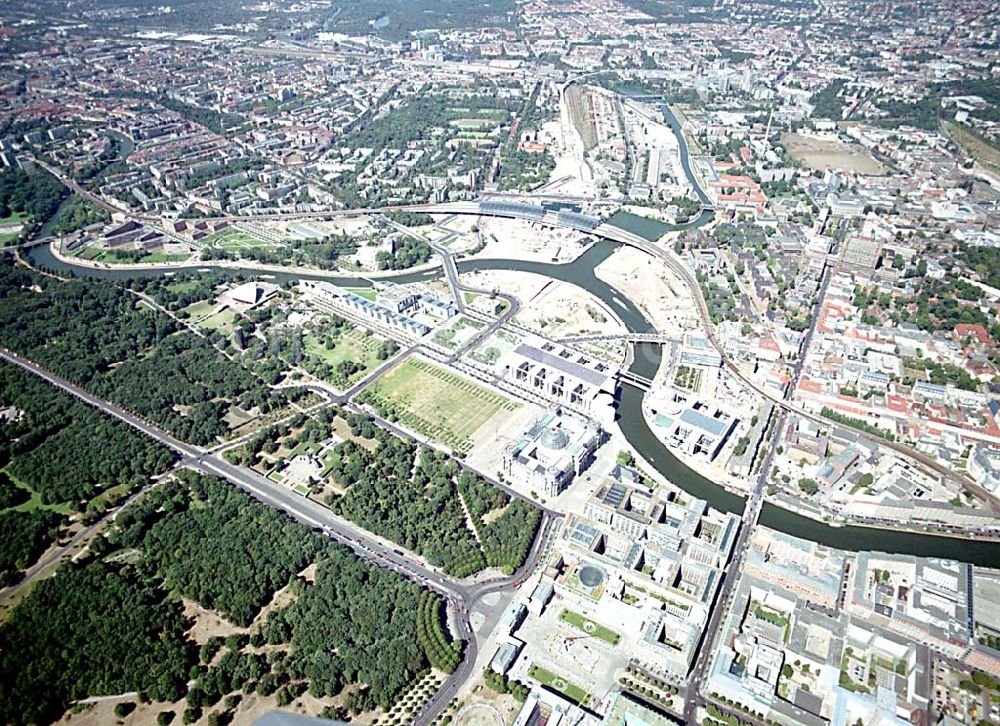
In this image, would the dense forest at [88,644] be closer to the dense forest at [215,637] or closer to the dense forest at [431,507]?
the dense forest at [215,637]

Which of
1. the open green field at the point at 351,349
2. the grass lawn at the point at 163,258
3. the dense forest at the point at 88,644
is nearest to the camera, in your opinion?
the dense forest at the point at 88,644

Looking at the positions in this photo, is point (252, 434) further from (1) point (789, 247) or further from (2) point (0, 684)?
(1) point (789, 247)

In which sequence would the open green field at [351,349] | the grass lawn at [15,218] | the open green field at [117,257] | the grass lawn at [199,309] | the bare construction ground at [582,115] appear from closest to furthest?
the open green field at [351,349] < the grass lawn at [199,309] < the open green field at [117,257] < the grass lawn at [15,218] < the bare construction ground at [582,115]

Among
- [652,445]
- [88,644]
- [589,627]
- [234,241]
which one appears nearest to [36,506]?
[88,644]

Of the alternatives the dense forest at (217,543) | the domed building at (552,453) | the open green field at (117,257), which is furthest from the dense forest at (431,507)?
the open green field at (117,257)

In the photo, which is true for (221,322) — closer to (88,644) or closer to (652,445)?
(88,644)
